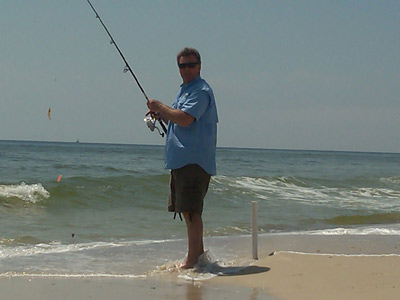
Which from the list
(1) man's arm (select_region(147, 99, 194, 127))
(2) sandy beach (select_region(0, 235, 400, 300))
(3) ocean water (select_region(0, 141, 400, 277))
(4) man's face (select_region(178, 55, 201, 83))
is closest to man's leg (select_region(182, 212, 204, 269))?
(2) sandy beach (select_region(0, 235, 400, 300))

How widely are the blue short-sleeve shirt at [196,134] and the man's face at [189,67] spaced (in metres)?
0.07

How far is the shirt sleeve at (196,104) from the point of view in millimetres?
4449

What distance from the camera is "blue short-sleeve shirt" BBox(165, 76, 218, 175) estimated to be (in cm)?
451

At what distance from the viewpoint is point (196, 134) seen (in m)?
4.52

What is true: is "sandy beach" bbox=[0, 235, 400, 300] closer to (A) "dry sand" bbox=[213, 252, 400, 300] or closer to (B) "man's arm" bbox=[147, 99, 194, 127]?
(A) "dry sand" bbox=[213, 252, 400, 300]

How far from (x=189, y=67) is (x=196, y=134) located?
1.71ft

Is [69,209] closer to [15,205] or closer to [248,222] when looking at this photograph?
[15,205]

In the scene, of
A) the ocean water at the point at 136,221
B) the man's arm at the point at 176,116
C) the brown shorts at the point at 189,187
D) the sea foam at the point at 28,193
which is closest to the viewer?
the man's arm at the point at 176,116

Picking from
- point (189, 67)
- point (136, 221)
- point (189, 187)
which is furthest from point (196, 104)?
point (136, 221)

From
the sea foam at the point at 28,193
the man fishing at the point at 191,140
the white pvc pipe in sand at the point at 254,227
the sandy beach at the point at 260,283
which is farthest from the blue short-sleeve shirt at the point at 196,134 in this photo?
the sea foam at the point at 28,193

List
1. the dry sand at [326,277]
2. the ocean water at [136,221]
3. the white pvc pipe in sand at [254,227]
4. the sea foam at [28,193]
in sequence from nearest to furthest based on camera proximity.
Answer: the dry sand at [326,277], the white pvc pipe in sand at [254,227], the ocean water at [136,221], the sea foam at [28,193]

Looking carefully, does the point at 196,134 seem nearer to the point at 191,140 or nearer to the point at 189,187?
the point at 191,140

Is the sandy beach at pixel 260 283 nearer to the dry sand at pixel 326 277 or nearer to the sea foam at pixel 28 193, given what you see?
the dry sand at pixel 326 277

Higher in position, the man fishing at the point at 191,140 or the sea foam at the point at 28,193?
the man fishing at the point at 191,140
